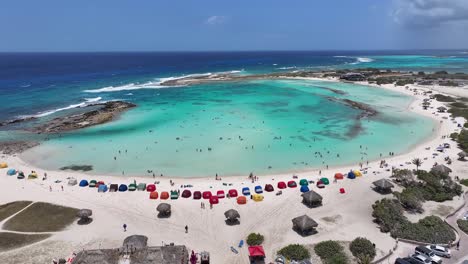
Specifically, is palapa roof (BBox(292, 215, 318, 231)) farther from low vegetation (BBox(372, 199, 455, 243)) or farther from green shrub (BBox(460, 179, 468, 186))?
green shrub (BBox(460, 179, 468, 186))

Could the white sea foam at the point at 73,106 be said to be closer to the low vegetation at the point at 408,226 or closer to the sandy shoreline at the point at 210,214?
the sandy shoreline at the point at 210,214

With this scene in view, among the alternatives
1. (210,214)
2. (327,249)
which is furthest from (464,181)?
(210,214)

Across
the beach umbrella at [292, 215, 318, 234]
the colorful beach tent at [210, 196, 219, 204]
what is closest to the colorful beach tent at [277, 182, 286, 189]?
the colorful beach tent at [210, 196, 219, 204]

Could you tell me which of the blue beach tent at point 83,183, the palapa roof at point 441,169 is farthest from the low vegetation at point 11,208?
the palapa roof at point 441,169

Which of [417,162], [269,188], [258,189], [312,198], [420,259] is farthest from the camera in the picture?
[417,162]

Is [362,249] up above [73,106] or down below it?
below

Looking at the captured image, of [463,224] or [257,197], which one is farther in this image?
[257,197]

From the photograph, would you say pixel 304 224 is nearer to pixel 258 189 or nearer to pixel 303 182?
pixel 258 189
